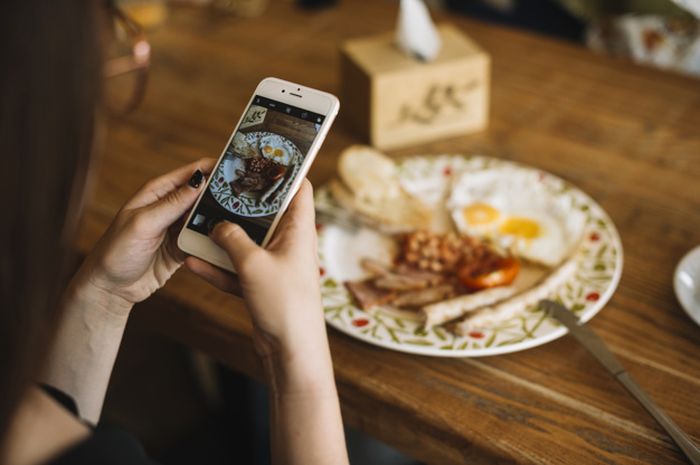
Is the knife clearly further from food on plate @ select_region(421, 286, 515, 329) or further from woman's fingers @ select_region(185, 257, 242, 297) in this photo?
woman's fingers @ select_region(185, 257, 242, 297)

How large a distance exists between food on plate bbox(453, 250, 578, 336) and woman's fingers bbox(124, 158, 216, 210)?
47cm

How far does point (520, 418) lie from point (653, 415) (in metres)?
0.18

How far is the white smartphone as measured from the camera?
96cm

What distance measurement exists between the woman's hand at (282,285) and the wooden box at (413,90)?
765mm

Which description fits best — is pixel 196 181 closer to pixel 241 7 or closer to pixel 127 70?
pixel 127 70

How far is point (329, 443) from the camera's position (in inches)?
33.9

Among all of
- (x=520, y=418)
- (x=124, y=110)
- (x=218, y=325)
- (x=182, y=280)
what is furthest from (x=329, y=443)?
(x=124, y=110)

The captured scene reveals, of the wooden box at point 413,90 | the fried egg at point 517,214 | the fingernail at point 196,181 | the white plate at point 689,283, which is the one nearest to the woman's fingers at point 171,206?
the fingernail at point 196,181

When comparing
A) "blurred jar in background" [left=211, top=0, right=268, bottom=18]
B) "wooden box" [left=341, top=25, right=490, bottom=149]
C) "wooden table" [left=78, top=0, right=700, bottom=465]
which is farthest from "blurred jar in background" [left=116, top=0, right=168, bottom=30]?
"wooden box" [left=341, top=25, right=490, bottom=149]

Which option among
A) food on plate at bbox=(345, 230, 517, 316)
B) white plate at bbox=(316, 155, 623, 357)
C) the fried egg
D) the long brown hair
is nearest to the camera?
the long brown hair

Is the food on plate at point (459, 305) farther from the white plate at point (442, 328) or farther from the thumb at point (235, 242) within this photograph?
the thumb at point (235, 242)

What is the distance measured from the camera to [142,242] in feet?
3.16

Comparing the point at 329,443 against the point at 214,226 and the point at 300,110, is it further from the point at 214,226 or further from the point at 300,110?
the point at 300,110

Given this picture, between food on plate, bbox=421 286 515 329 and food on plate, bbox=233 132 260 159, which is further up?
food on plate, bbox=233 132 260 159
